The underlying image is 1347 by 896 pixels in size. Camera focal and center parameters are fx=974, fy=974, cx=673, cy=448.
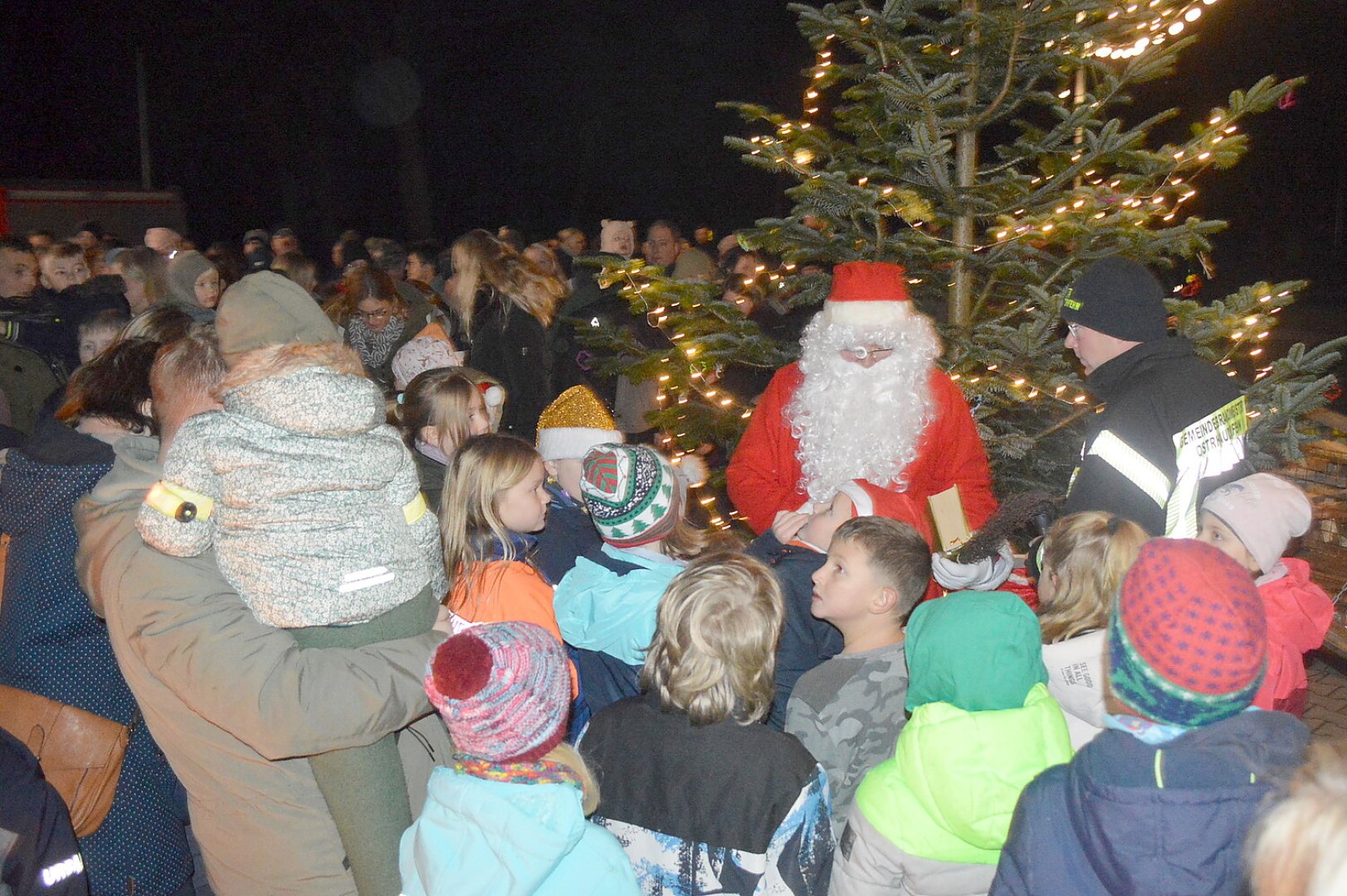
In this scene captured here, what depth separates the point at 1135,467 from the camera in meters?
3.26

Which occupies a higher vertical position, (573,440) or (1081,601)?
(573,440)

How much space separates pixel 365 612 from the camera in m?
2.08

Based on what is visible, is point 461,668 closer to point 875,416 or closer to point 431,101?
point 875,416

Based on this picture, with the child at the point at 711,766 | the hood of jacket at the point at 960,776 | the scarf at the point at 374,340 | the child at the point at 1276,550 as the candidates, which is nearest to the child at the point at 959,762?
the hood of jacket at the point at 960,776

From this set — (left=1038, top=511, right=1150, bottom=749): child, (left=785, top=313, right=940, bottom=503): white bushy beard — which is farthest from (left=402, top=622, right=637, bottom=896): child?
(left=785, top=313, right=940, bottom=503): white bushy beard

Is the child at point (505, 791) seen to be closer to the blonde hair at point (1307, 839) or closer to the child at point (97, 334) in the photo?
the blonde hair at point (1307, 839)

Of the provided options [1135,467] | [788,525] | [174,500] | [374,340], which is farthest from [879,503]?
[374,340]

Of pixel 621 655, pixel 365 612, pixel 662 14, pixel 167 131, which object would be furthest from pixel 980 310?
pixel 167 131

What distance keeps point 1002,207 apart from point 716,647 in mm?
2730

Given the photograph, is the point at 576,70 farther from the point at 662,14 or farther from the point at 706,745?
the point at 706,745

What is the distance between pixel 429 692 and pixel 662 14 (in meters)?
20.3

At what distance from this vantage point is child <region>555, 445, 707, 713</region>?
2852mm

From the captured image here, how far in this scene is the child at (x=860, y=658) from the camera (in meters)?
2.69

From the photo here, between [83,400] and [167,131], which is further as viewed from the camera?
[167,131]
